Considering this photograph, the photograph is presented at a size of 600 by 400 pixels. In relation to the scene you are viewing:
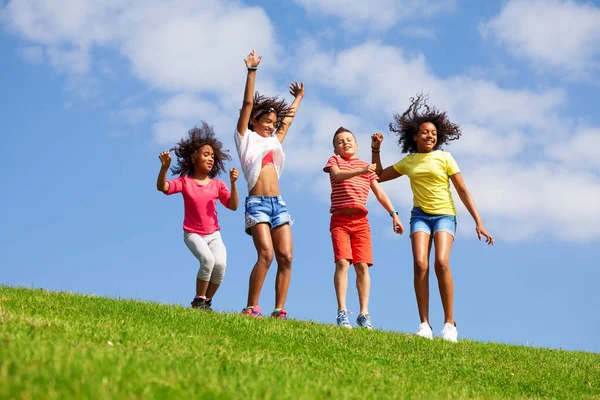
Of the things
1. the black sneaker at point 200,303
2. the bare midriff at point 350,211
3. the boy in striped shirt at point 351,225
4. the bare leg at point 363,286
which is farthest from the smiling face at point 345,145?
the black sneaker at point 200,303

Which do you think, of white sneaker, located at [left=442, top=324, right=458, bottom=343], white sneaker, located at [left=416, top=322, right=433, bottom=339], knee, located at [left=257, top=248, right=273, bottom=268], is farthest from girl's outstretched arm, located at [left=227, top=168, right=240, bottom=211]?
white sneaker, located at [left=442, top=324, right=458, bottom=343]

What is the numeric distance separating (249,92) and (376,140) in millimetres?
2299

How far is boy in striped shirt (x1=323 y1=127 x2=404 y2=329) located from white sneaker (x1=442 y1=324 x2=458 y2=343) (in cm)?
116

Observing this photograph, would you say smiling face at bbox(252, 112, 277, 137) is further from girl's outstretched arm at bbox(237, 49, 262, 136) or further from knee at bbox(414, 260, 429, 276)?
knee at bbox(414, 260, 429, 276)

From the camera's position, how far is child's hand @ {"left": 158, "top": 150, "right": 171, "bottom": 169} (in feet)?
37.9

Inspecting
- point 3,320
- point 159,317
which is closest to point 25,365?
A: point 3,320

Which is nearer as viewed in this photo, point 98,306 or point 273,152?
point 98,306

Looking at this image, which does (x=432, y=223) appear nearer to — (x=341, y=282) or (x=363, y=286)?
(x=363, y=286)

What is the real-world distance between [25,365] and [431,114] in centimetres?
881

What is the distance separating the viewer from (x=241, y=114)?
1106 centimetres

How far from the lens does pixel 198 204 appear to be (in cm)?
1200

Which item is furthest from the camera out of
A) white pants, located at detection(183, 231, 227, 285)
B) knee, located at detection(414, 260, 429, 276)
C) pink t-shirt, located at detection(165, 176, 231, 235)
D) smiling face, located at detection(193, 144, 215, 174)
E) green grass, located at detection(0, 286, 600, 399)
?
smiling face, located at detection(193, 144, 215, 174)

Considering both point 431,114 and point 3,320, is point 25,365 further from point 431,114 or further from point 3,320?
point 431,114

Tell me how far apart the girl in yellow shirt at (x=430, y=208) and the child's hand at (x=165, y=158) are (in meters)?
3.31
